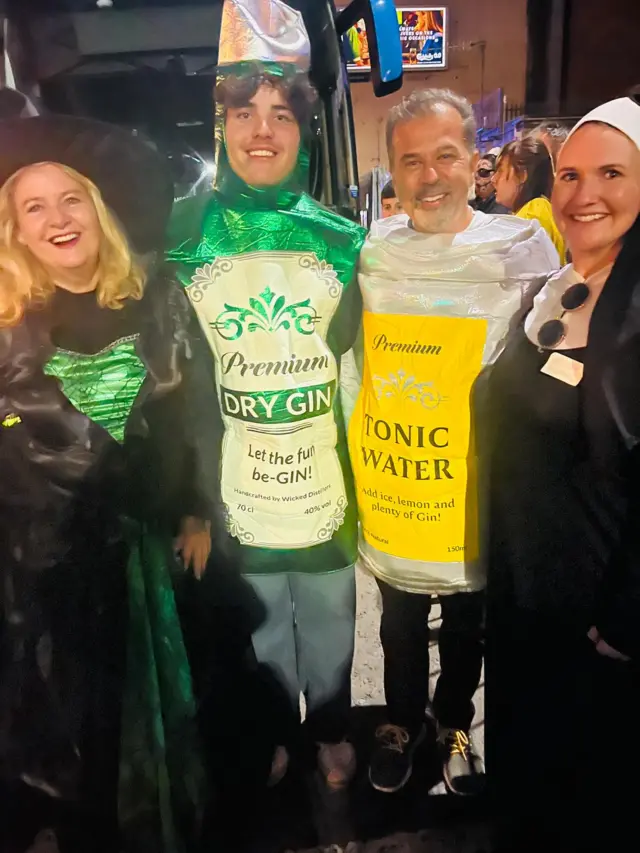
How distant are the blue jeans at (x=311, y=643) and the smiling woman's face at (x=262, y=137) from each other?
0.68m

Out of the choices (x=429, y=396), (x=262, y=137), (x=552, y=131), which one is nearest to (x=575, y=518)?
(x=429, y=396)

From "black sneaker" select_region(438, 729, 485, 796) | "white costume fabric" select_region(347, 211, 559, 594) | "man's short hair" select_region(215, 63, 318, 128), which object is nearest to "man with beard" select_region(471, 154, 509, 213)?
"white costume fabric" select_region(347, 211, 559, 594)

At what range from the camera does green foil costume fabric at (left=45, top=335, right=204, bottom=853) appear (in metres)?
1.10

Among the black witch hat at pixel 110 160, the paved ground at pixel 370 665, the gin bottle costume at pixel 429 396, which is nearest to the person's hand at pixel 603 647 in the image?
the gin bottle costume at pixel 429 396

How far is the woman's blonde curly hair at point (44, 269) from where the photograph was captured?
3.12 ft

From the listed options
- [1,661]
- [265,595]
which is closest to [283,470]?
[265,595]

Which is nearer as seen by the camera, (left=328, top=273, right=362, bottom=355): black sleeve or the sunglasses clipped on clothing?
the sunglasses clipped on clothing

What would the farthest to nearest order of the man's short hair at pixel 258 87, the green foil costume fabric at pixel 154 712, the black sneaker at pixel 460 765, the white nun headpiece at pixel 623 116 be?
the black sneaker at pixel 460 765, the green foil costume fabric at pixel 154 712, the man's short hair at pixel 258 87, the white nun headpiece at pixel 623 116

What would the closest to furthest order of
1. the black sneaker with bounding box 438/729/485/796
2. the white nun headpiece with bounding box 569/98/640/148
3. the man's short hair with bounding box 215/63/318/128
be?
the white nun headpiece with bounding box 569/98/640/148
the man's short hair with bounding box 215/63/318/128
the black sneaker with bounding box 438/729/485/796

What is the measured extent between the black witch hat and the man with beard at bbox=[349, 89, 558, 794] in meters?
0.34

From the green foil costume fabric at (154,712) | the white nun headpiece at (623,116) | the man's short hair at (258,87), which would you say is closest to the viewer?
the white nun headpiece at (623,116)

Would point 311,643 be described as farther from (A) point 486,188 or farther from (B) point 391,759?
(A) point 486,188

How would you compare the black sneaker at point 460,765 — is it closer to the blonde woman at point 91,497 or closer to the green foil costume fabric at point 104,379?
the blonde woman at point 91,497

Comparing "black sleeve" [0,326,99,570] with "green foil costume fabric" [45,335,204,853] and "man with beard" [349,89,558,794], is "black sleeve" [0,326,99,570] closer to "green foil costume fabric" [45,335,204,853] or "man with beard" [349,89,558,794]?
"green foil costume fabric" [45,335,204,853]
